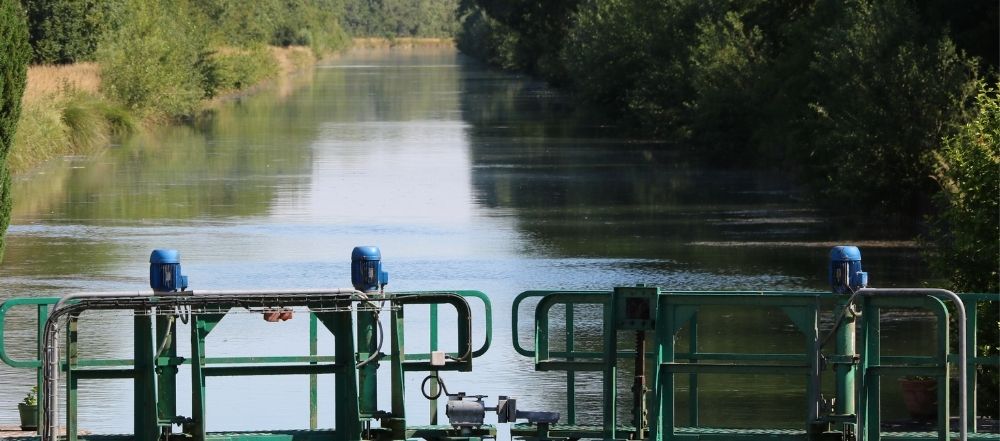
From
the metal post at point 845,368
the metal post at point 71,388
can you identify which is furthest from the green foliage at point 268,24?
the metal post at point 845,368

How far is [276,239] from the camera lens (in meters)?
28.0

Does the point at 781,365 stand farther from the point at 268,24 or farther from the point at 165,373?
the point at 268,24

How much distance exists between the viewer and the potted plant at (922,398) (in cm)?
1416

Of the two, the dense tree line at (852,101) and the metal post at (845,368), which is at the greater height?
the dense tree line at (852,101)

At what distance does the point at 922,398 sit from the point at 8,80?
14.1 meters

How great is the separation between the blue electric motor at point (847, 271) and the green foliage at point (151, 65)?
44260 mm

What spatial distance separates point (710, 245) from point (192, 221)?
29.7 feet

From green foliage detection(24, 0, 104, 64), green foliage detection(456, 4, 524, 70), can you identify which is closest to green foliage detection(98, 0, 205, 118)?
green foliage detection(24, 0, 104, 64)

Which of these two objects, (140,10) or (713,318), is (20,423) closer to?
(713,318)

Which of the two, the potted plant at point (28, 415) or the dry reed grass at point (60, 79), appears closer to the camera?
the potted plant at point (28, 415)

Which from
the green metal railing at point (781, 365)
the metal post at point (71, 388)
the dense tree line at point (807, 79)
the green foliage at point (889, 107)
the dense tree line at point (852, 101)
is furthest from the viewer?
the dense tree line at point (807, 79)

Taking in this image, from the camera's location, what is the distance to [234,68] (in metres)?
78.6

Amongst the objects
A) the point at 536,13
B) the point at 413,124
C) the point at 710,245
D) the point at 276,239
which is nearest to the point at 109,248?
the point at 276,239

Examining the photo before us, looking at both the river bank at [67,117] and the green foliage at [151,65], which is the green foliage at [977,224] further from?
the green foliage at [151,65]
